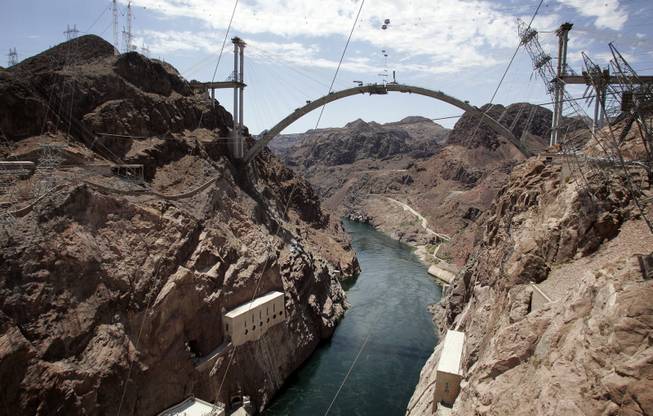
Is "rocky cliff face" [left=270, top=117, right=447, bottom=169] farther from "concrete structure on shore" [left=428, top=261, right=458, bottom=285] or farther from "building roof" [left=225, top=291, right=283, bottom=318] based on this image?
"building roof" [left=225, top=291, right=283, bottom=318]

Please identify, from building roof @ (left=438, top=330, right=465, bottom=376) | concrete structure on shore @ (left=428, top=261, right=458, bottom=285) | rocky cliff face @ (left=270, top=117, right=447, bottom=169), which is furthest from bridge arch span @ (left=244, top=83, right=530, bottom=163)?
rocky cliff face @ (left=270, top=117, right=447, bottom=169)

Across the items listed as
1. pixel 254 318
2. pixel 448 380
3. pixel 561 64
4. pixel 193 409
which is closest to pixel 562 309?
pixel 448 380

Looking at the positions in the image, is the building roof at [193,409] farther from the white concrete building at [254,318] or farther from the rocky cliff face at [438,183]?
the rocky cliff face at [438,183]

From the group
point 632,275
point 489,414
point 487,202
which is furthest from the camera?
point 487,202

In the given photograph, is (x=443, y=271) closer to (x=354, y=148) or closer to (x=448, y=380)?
(x=448, y=380)

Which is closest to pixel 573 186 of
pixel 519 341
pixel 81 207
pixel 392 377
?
pixel 519 341

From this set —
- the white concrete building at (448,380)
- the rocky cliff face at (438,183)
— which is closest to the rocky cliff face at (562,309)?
the white concrete building at (448,380)

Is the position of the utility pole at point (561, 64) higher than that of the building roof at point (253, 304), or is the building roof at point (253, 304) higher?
the utility pole at point (561, 64)

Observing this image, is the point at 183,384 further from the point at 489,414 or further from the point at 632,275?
the point at 632,275
